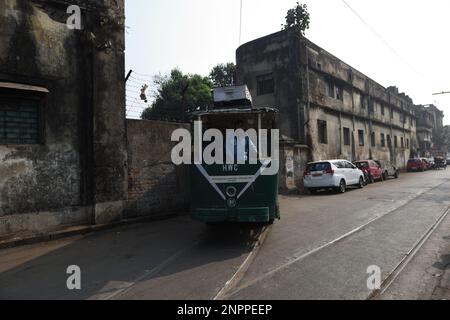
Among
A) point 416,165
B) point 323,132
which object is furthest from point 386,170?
point 416,165

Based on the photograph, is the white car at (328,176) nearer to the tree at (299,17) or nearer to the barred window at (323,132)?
the barred window at (323,132)

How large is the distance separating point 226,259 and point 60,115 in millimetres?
5560

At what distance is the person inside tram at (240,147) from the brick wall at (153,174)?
3454 millimetres

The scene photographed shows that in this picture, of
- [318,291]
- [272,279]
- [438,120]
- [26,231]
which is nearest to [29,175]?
[26,231]

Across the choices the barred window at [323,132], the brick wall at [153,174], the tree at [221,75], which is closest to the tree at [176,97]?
the tree at [221,75]

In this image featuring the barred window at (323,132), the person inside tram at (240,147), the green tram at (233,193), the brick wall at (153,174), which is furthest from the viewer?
the barred window at (323,132)

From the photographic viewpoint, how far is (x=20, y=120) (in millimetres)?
8305

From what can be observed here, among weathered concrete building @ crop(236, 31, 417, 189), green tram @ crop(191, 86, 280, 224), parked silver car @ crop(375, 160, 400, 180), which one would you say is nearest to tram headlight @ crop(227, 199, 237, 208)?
green tram @ crop(191, 86, 280, 224)

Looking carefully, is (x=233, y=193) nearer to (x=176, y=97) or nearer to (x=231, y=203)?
(x=231, y=203)

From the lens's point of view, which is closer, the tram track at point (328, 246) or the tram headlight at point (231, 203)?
the tram track at point (328, 246)

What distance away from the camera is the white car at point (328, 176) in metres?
16.9
